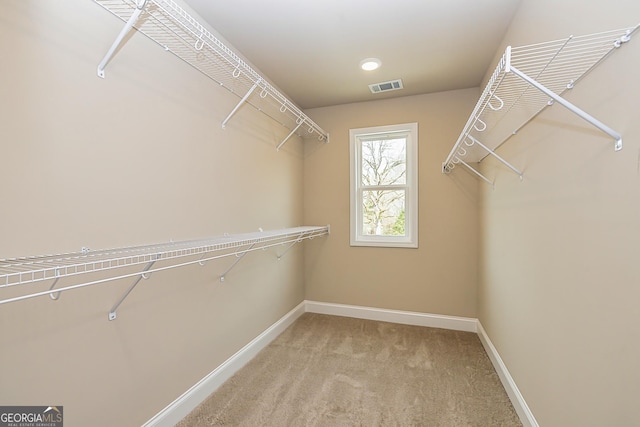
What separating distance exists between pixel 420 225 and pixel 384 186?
0.58 metres

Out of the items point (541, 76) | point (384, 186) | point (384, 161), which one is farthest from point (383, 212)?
point (541, 76)

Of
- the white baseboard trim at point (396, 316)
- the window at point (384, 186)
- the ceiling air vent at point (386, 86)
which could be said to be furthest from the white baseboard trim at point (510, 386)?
the ceiling air vent at point (386, 86)

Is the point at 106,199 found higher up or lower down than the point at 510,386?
higher up

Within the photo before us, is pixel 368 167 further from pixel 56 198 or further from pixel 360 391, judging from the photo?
pixel 56 198

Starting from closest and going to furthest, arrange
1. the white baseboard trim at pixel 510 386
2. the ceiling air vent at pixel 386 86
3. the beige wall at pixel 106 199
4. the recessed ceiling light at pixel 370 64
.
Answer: the beige wall at pixel 106 199
the white baseboard trim at pixel 510 386
the recessed ceiling light at pixel 370 64
the ceiling air vent at pixel 386 86

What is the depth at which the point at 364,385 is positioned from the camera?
1961mm

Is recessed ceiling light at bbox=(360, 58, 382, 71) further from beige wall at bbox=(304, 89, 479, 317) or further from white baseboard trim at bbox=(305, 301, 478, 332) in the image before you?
white baseboard trim at bbox=(305, 301, 478, 332)

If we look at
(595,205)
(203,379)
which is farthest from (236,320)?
(595,205)

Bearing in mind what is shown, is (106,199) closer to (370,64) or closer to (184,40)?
(184,40)

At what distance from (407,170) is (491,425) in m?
2.24

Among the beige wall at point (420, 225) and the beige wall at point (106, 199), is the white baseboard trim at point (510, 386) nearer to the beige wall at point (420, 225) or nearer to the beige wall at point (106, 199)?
the beige wall at point (420, 225)

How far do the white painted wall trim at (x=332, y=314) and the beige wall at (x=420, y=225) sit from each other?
0.27 ft

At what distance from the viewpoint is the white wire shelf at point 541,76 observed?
3.03ft

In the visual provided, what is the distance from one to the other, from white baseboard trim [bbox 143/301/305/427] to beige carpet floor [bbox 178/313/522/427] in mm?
42
